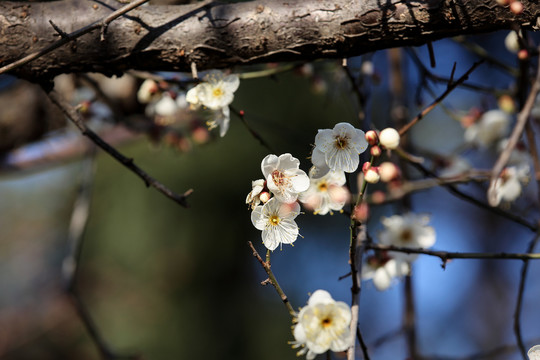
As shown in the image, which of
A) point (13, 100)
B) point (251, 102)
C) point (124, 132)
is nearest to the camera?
point (13, 100)

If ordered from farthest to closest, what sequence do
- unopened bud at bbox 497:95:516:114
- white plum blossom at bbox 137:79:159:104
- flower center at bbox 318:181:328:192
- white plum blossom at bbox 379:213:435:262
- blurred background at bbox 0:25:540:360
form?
blurred background at bbox 0:25:540:360 < unopened bud at bbox 497:95:516:114 < white plum blossom at bbox 137:79:159:104 < white plum blossom at bbox 379:213:435:262 < flower center at bbox 318:181:328:192

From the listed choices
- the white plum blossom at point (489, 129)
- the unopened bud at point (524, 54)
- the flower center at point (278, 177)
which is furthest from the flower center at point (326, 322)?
the white plum blossom at point (489, 129)

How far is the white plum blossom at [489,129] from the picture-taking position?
1923 mm

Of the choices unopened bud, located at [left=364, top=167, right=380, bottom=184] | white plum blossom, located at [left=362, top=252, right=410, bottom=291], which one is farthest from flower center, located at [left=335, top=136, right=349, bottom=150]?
white plum blossom, located at [left=362, top=252, right=410, bottom=291]

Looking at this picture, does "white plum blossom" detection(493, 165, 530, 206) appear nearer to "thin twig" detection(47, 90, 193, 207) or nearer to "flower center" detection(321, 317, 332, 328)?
"flower center" detection(321, 317, 332, 328)

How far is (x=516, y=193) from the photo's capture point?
1.62 m

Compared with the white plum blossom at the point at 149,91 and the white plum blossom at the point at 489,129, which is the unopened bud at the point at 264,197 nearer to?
the white plum blossom at the point at 149,91

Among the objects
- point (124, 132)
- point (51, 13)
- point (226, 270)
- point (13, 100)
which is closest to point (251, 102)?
point (226, 270)

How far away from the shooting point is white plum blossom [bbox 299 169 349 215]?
3.48ft

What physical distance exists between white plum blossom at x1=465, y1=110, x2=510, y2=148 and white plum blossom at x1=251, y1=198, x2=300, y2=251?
51.7 inches

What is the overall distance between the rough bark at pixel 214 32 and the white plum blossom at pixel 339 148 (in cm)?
21

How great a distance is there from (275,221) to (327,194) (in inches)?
8.2

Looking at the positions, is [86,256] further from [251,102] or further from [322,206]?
[322,206]

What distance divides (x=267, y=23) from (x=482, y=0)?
0.45 m
